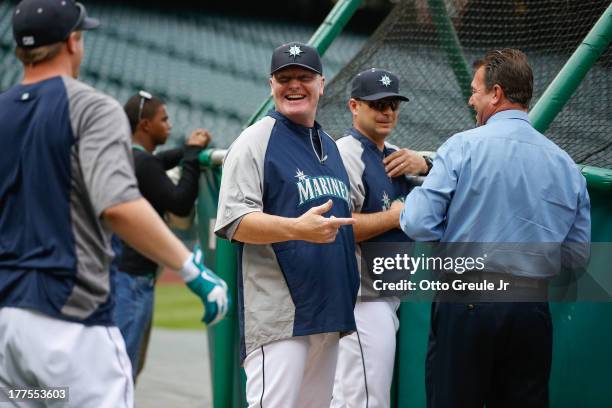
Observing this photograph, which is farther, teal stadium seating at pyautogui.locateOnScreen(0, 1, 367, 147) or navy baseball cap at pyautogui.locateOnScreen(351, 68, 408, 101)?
teal stadium seating at pyautogui.locateOnScreen(0, 1, 367, 147)

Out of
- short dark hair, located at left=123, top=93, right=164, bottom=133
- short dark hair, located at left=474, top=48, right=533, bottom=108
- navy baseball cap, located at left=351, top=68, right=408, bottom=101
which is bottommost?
short dark hair, located at left=123, top=93, right=164, bottom=133

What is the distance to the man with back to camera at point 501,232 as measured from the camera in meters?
3.28

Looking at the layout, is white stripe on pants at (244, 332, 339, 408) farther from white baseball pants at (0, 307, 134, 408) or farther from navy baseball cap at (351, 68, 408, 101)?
navy baseball cap at (351, 68, 408, 101)

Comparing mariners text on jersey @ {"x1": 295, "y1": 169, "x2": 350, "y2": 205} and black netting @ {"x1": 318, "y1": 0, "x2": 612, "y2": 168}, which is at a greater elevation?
black netting @ {"x1": 318, "y1": 0, "x2": 612, "y2": 168}

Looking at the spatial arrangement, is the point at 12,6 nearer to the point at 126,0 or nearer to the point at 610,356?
the point at 126,0

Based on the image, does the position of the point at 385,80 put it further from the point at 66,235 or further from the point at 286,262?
the point at 66,235

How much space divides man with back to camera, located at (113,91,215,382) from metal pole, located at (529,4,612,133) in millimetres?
2048

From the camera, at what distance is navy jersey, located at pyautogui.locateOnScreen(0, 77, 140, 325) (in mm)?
2621

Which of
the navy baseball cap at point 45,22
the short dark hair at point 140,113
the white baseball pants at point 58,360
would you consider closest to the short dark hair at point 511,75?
the navy baseball cap at point 45,22

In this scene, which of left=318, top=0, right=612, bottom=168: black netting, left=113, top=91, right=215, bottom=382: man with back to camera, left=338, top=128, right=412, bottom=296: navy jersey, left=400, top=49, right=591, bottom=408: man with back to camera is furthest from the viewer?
left=113, top=91, right=215, bottom=382: man with back to camera

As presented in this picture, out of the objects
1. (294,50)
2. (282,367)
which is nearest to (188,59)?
(294,50)

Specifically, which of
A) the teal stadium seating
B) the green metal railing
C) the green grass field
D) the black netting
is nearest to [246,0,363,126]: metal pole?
the green metal railing

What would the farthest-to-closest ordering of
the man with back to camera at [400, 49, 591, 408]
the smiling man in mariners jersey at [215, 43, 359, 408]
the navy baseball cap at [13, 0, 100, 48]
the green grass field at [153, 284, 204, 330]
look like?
the green grass field at [153, 284, 204, 330], the smiling man in mariners jersey at [215, 43, 359, 408], the man with back to camera at [400, 49, 591, 408], the navy baseball cap at [13, 0, 100, 48]

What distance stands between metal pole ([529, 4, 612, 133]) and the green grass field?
818cm
